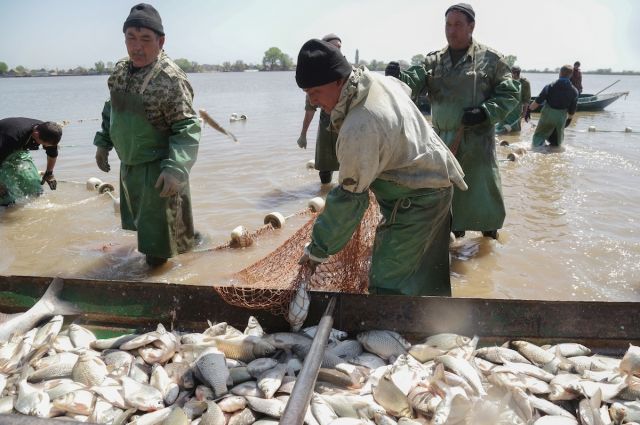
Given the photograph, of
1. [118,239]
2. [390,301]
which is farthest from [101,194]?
[390,301]

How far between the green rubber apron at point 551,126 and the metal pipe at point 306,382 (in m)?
11.5

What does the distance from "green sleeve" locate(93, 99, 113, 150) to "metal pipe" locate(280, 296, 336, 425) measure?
3.07m

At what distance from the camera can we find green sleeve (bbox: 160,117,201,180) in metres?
4.24

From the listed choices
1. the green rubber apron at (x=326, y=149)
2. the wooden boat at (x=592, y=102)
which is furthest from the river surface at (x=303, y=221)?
the wooden boat at (x=592, y=102)

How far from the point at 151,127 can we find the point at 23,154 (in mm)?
4221

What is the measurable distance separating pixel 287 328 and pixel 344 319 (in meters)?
0.43

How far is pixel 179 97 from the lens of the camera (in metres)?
4.30

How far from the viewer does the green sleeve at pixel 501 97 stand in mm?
4676

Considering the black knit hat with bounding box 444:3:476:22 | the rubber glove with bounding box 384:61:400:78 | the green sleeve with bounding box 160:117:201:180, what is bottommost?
the green sleeve with bounding box 160:117:201:180

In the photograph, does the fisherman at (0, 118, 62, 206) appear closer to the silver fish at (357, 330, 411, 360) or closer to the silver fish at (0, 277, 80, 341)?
the silver fish at (0, 277, 80, 341)

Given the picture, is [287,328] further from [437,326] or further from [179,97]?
[179,97]

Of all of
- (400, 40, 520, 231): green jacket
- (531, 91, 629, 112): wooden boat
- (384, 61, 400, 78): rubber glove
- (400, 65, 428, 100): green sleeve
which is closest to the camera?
(384, 61, 400, 78): rubber glove

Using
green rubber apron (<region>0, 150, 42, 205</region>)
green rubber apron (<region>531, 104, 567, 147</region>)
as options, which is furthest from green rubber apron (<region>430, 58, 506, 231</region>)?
green rubber apron (<region>531, 104, 567, 147</region>)

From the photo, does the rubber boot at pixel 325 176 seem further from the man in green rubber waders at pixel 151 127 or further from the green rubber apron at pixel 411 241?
the green rubber apron at pixel 411 241
